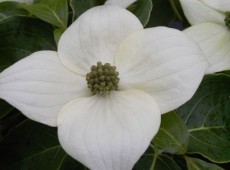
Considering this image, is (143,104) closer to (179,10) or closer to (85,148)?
(85,148)

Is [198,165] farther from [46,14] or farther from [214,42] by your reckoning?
[46,14]

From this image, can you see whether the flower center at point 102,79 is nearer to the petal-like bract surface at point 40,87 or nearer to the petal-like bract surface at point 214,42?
the petal-like bract surface at point 40,87

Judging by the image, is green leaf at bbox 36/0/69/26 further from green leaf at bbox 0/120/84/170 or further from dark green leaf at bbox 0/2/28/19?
green leaf at bbox 0/120/84/170

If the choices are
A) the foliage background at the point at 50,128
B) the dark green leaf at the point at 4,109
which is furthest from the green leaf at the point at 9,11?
the dark green leaf at the point at 4,109

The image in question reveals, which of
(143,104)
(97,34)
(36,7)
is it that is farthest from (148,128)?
(36,7)

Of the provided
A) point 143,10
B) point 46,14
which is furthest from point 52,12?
point 143,10
